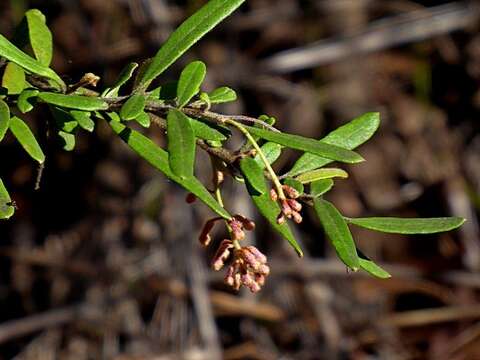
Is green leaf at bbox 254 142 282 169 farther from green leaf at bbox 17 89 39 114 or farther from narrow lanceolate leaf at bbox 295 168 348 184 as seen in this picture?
green leaf at bbox 17 89 39 114

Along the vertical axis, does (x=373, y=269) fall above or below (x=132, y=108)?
below

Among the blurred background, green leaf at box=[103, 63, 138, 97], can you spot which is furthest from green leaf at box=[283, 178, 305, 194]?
the blurred background

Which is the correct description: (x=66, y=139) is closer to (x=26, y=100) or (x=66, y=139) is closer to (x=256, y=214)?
(x=26, y=100)

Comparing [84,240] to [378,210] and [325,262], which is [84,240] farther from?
[378,210]

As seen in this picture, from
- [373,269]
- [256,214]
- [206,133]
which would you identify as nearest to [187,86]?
[206,133]

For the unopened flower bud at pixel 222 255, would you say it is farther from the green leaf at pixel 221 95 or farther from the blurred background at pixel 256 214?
the blurred background at pixel 256 214

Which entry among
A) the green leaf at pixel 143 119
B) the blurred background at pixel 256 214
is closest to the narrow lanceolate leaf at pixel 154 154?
the green leaf at pixel 143 119
